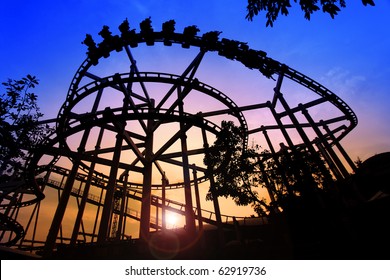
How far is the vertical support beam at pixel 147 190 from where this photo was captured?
28.3ft

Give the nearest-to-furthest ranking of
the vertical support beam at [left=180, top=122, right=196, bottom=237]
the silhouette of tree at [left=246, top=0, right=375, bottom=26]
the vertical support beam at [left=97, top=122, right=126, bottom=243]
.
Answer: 1. the silhouette of tree at [left=246, top=0, right=375, bottom=26]
2. the vertical support beam at [left=97, top=122, right=126, bottom=243]
3. the vertical support beam at [left=180, top=122, right=196, bottom=237]

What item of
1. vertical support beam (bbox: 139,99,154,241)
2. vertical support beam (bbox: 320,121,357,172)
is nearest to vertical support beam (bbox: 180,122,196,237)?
vertical support beam (bbox: 139,99,154,241)

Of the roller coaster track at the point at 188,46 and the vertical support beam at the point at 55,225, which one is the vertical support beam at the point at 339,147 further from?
the vertical support beam at the point at 55,225

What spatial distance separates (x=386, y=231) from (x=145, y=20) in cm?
1452

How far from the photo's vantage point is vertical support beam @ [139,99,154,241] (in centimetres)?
864

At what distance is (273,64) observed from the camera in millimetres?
A: 13117

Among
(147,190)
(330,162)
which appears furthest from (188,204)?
(330,162)

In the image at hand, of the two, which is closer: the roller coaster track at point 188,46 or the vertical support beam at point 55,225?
the vertical support beam at point 55,225

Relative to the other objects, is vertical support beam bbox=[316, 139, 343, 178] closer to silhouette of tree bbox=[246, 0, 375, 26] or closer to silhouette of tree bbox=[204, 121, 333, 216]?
silhouette of tree bbox=[204, 121, 333, 216]

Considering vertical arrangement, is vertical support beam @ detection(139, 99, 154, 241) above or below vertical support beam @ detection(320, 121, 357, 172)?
below

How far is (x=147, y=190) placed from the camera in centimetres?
997

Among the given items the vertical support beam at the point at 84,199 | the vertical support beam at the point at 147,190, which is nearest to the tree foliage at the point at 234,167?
the vertical support beam at the point at 147,190
